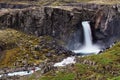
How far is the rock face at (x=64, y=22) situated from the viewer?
16562 cm

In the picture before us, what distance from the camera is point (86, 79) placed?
71562 mm

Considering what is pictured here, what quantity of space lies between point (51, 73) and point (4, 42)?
70907mm

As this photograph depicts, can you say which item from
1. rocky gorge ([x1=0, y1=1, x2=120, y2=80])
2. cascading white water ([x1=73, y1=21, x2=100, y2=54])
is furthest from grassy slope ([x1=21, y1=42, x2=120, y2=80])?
cascading white water ([x1=73, y1=21, x2=100, y2=54])

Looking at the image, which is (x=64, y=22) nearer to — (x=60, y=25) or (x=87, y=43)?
(x=60, y=25)

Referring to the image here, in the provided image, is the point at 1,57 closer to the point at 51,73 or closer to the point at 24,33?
the point at 24,33

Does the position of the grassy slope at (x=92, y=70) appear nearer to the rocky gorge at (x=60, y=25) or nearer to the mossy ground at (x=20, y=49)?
the mossy ground at (x=20, y=49)

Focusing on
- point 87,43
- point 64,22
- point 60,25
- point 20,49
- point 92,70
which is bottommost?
point 87,43

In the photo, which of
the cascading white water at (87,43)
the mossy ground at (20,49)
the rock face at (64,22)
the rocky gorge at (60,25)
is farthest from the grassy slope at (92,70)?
the rock face at (64,22)

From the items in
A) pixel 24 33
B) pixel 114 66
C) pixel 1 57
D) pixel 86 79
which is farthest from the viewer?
pixel 24 33

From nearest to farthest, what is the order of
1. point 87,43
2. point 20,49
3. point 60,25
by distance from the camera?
1. point 20,49
2. point 87,43
3. point 60,25

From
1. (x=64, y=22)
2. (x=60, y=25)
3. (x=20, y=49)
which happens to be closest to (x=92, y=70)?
(x=20, y=49)

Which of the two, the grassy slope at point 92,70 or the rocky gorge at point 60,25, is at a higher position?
the grassy slope at point 92,70

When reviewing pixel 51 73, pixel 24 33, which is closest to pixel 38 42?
pixel 24 33

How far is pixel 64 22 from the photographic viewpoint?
171m
